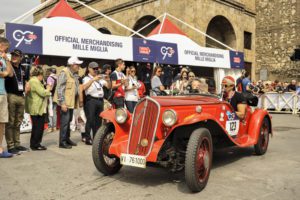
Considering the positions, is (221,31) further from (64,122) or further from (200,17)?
(64,122)

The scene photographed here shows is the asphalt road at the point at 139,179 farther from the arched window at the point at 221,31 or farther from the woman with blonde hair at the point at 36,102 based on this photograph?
the arched window at the point at 221,31

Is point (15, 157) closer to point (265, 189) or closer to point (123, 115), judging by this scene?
point (123, 115)

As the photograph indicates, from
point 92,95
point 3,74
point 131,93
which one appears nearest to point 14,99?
point 3,74

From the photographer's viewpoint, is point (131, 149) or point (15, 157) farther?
point (15, 157)

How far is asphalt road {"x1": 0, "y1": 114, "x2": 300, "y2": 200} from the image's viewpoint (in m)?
3.97

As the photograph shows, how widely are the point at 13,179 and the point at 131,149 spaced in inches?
65.4

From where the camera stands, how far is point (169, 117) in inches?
165

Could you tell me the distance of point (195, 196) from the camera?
155 inches

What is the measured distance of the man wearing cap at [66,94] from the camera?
648 cm

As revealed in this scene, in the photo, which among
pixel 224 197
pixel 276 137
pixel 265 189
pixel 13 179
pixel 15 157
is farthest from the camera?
pixel 276 137

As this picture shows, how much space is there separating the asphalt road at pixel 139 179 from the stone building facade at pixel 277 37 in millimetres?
16831

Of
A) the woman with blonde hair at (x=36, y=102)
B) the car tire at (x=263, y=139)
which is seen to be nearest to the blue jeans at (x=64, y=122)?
the woman with blonde hair at (x=36, y=102)

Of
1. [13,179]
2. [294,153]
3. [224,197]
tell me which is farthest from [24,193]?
[294,153]

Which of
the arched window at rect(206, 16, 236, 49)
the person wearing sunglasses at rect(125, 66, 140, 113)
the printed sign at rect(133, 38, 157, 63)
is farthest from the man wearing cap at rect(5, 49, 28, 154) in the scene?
the arched window at rect(206, 16, 236, 49)
